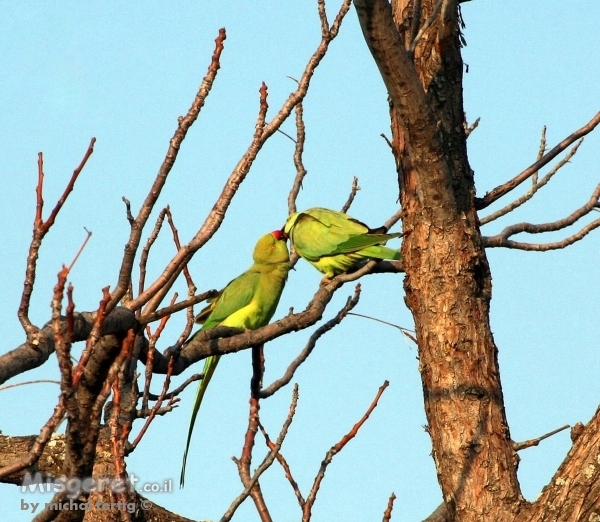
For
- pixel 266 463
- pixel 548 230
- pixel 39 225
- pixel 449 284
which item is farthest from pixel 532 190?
pixel 39 225

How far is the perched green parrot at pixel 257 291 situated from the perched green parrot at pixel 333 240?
0.32m

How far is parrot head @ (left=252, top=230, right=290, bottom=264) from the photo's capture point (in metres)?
6.52

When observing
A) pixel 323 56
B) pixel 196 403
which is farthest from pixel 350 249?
pixel 323 56

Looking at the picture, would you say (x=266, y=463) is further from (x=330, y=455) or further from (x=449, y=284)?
(x=449, y=284)

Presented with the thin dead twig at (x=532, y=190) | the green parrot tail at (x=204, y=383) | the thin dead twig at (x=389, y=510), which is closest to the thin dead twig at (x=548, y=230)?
the thin dead twig at (x=532, y=190)

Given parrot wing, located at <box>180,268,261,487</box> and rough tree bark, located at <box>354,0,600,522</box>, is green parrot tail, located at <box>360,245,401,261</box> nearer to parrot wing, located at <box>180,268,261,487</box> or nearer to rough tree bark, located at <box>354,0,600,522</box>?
parrot wing, located at <box>180,268,261,487</box>

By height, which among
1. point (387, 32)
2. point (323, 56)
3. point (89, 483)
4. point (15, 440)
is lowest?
point (89, 483)

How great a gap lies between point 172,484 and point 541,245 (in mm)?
2099

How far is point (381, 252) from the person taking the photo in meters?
5.27

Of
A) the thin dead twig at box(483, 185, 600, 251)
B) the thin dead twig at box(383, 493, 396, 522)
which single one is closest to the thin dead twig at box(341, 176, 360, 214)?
Result: the thin dead twig at box(483, 185, 600, 251)

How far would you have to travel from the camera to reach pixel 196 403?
5312mm

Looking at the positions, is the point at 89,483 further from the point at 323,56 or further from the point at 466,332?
the point at 466,332

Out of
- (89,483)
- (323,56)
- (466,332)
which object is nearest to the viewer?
(89,483)

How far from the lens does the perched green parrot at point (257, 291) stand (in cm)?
611
